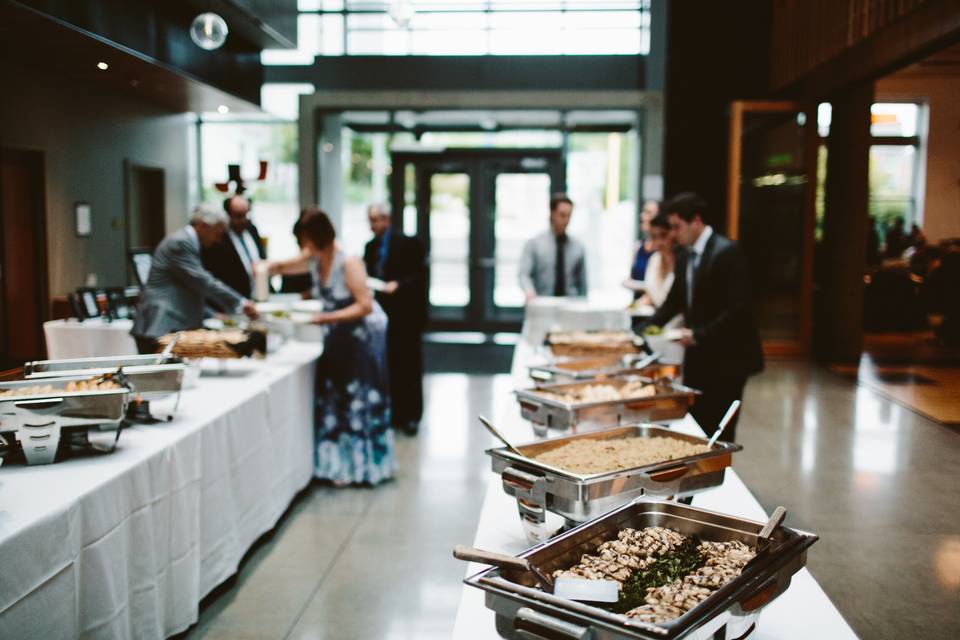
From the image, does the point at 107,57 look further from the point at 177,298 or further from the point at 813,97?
the point at 813,97

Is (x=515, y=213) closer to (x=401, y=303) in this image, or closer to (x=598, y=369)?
(x=401, y=303)

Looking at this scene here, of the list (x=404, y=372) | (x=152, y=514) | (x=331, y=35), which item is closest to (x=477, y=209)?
(x=331, y=35)

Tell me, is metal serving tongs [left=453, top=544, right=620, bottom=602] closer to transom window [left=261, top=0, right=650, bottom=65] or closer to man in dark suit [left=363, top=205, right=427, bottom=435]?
man in dark suit [left=363, top=205, right=427, bottom=435]

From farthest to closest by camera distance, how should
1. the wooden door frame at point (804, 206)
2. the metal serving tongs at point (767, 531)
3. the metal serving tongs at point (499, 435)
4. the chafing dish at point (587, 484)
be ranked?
1. the wooden door frame at point (804, 206)
2. the metal serving tongs at point (499, 435)
3. the chafing dish at point (587, 484)
4. the metal serving tongs at point (767, 531)

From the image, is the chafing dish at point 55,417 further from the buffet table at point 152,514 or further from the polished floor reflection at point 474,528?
the polished floor reflection at point 474,528

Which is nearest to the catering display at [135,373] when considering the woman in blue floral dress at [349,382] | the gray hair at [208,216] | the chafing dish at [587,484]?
the chafing dish at [587,484]

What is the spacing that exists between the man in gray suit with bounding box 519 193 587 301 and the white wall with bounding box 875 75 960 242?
2.11 m

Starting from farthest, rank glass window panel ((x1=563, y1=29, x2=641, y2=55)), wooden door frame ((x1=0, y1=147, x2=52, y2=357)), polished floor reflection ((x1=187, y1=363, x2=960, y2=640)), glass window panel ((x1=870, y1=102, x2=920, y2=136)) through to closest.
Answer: glass window panel ((x1=563, y1=29, x2=641, y2=55))
wooden door frame ((x1=0, y1=147, x2=52, y2=357))
glass window panel ((x1=870, y1=102, x2=920, y2=136))
polished floor reflection ((x1=187, y1=363, x2=960, y2=640))

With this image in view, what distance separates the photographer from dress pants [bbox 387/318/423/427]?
19.3 feet

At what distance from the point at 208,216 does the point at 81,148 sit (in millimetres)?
4869

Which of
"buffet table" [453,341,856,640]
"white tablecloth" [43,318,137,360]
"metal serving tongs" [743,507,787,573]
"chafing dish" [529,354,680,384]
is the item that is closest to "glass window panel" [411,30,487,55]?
"white tablecloth" [43,318,137,360]

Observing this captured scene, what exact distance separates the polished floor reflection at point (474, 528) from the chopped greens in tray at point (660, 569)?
5.17ft

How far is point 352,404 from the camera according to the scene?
4.55 metres

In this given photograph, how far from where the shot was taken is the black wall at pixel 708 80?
8.75 metres
